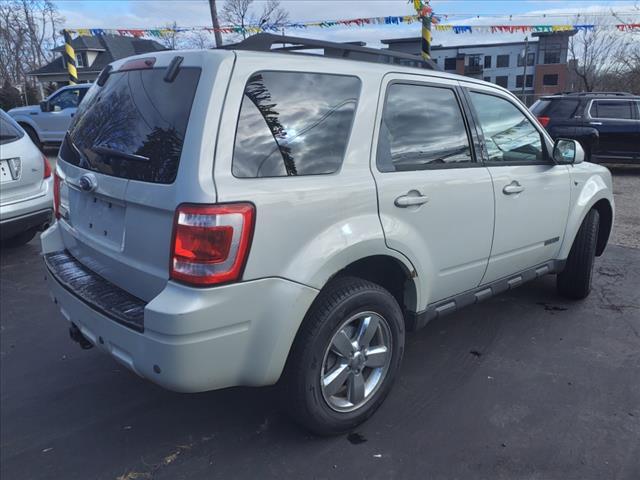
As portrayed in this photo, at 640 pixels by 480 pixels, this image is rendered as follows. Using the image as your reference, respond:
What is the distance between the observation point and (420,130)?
292 cm

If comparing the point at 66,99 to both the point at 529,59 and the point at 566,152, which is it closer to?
the point at 566,152

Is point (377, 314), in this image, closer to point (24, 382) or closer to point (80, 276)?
point (80, 276)

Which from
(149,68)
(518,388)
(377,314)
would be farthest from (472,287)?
(149,68)

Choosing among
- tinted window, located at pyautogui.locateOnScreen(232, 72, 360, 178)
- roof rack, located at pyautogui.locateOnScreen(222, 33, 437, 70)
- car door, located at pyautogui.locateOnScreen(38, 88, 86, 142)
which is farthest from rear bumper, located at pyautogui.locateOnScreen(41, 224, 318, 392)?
car door, located at pyautogui.locateOnScreen(38, 88, 86, 142)

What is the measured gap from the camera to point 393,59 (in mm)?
2906

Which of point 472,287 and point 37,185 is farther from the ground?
point 37,185

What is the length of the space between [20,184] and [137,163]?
3539 mm

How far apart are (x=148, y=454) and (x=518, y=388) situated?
210cm

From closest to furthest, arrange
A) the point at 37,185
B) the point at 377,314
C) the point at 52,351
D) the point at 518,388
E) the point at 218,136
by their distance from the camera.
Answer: the point at 218,136 → the point at 377,314 → the point at 518,388 → the point at 52,351 → the point at 37,185

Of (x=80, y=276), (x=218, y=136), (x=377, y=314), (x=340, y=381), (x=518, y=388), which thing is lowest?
(x=518, y=388)

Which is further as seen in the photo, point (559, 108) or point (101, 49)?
point (101, 49)

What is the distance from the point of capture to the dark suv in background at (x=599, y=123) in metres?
10.9

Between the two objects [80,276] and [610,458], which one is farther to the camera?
[80,276]

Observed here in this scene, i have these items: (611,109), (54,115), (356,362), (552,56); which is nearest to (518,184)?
(356,362)
